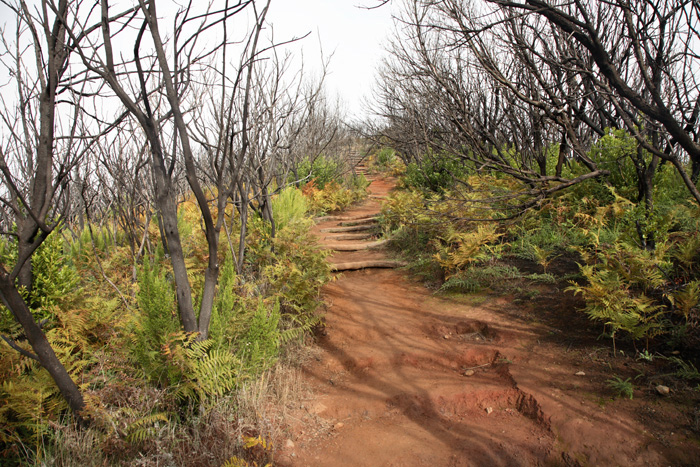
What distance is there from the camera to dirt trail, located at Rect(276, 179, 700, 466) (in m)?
2.39

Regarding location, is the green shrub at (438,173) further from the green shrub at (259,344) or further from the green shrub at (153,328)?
the green shrub at (153,328)

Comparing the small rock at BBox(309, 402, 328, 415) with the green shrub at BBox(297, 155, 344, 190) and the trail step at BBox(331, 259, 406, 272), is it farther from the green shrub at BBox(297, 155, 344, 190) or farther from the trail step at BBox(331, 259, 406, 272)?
the green shrub at BBox(297, 155, 344, 190)

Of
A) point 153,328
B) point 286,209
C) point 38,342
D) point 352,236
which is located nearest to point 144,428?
point 153,328

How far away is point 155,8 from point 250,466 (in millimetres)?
2483

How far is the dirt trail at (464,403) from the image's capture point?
2393 millimetres

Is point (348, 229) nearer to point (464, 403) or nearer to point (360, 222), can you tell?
point (360, 222)

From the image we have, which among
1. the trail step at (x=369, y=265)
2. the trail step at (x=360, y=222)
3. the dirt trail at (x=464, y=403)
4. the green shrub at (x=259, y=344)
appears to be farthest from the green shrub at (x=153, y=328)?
the trail step at (x=360, y=222)

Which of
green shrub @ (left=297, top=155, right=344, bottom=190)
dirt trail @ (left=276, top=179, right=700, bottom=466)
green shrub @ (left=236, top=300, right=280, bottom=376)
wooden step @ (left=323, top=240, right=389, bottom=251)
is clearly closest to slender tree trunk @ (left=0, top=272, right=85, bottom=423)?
green shrub @ (left=236, top=300, right=280, bottom=376)

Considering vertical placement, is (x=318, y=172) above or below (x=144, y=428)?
above

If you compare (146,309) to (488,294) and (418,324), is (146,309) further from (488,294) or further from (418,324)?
(488,294)

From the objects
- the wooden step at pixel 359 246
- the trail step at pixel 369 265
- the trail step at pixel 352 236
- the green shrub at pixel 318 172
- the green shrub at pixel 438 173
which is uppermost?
the green shrub at pixel 318 172

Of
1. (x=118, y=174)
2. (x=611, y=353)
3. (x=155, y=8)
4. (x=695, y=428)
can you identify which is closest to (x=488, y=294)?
(x=611, y=353)

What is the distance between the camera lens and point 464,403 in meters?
2.92

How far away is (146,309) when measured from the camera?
241 cm
